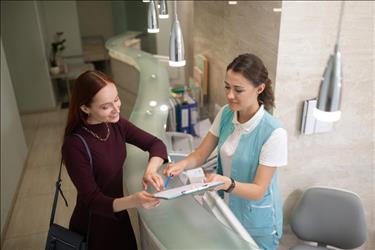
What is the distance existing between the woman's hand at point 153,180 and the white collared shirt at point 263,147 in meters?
0.46

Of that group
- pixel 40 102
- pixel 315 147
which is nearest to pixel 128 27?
pixel 40 102

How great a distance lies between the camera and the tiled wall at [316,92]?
2.25 meters

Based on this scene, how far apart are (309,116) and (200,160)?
0.92 m

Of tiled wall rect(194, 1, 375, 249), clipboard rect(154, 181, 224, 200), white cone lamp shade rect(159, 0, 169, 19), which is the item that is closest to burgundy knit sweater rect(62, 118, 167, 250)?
clipboard rect(154, 181, 224, 200)

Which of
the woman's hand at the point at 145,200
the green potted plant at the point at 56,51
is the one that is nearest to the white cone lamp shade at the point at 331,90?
the woman's hand at the point at 145,200

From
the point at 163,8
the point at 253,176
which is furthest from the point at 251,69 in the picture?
the point at 163,8

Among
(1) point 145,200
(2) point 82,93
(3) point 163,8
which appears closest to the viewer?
(1) point 145,200

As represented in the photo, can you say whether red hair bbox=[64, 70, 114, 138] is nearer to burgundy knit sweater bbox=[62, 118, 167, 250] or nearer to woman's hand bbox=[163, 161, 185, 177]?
burgundy knit sweater bbox=[62, 118, 167, 250]

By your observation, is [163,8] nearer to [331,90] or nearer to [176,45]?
[176,45]

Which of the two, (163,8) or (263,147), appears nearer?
(263,147)

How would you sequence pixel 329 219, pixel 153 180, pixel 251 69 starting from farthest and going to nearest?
pixel 329 219 → pixel 251 69 → pixel 153 180

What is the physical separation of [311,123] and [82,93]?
1682mm

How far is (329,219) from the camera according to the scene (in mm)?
2545

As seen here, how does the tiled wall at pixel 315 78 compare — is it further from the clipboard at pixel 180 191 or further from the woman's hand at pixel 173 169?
the clipboard at pixel 180 191
